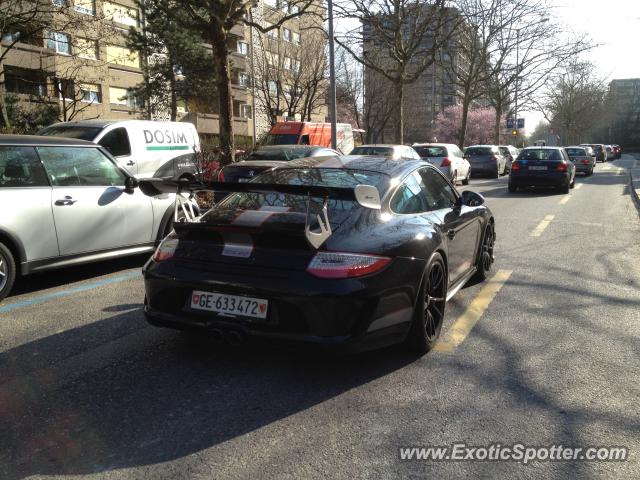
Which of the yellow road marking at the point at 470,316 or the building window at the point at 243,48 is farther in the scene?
the building window at the point at 243,48

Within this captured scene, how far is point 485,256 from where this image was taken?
246 inches

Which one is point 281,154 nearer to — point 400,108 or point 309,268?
point 309,268

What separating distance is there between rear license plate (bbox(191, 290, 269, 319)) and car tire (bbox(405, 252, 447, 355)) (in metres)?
1.07

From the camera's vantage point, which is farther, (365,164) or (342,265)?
(365,164)

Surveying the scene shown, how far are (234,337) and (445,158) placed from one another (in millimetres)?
17282

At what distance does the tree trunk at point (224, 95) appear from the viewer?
15.6 meters

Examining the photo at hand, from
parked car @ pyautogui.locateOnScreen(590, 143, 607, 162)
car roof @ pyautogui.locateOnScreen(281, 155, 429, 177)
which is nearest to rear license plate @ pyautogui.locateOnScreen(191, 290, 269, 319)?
car roof @ pyautogui.locateOnScreen(281, 155, 429, 177)

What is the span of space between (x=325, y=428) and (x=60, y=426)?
140 centimetres

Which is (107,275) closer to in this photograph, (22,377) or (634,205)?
(22,377)

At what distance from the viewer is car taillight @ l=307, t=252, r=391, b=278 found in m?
3.30

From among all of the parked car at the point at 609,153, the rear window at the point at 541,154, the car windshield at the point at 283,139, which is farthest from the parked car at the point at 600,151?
the car windshield at the point at 283,139

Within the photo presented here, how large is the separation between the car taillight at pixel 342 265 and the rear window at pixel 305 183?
1.29 ft

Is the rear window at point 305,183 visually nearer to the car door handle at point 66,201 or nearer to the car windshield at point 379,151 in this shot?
the car door handle at point 66,201

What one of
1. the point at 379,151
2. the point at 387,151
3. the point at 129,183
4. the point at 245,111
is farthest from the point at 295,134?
the point at 245,111
